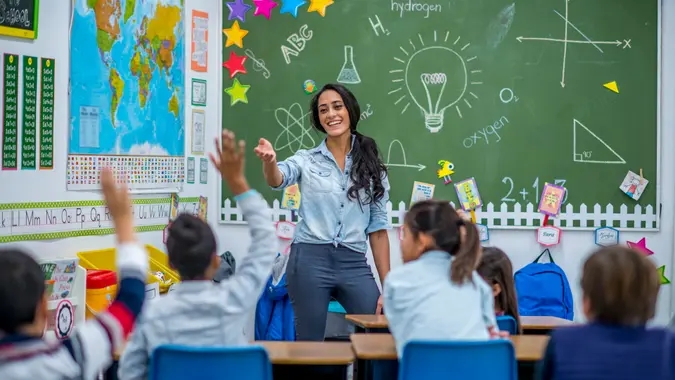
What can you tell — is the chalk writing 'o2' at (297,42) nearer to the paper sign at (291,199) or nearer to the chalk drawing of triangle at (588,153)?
the paper sign at (291,199)

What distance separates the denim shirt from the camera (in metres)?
3.51

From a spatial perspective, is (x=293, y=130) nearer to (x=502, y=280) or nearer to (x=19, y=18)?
(x=19, y=18)

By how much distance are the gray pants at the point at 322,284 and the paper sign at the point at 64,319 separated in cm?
110

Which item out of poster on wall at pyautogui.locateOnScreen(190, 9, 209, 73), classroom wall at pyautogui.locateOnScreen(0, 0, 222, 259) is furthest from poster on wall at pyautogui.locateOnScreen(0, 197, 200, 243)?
poster on wall at pyautogui.locateOnScreen(190, 9, 209, 73)

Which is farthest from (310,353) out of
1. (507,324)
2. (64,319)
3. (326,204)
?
(64,319)

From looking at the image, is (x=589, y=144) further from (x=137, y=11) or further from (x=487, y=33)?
(x=137, y=11)

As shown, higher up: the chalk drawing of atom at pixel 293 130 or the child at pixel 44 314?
the chalk drawing of atom at pixel 293 130

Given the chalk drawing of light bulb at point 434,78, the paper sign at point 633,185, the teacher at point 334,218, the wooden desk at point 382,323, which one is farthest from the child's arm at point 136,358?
the paper sign at point 633,185

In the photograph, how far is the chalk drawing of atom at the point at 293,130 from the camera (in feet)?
16.7

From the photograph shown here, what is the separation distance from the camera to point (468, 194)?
502 cm

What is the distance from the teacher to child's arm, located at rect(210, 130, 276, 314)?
1.00 m

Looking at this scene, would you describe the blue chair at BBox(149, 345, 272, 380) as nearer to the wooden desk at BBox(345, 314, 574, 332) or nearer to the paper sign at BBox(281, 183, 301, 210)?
the wooden desk at BBox(345, 314, 574, 332)

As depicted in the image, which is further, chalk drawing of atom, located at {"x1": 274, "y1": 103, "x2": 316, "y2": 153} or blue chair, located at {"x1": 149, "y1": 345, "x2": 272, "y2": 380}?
chalk drawing of atom, located at {"x1": 274, "y1": 103, "x2": 316, "y2": 153}

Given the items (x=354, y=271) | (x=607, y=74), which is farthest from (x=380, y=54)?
(x=354, y=271)
